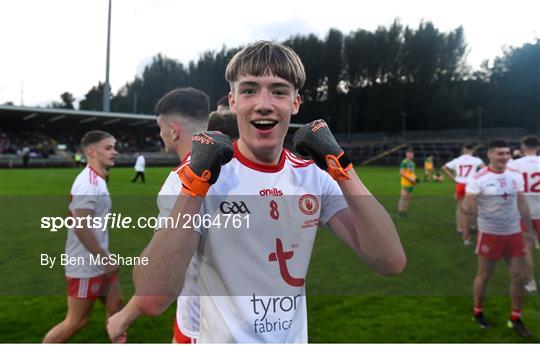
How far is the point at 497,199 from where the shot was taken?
5.39 meters

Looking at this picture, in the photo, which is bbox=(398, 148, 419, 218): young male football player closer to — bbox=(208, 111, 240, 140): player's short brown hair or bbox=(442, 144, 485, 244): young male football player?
bbox=(442, 144, 485, 244): young male football player

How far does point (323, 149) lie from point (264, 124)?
0.29m

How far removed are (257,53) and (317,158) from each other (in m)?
0.54

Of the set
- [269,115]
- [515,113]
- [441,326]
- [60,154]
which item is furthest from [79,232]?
[515,113]

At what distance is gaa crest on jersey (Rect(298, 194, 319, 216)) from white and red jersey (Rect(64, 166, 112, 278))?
2594 mm

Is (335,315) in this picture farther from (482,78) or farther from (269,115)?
(482,78)

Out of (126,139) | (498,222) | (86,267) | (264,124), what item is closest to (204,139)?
(264,124)

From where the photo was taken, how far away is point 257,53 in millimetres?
1875

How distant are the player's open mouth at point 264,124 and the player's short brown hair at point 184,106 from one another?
1472 mm

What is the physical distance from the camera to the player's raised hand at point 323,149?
1.88 metres

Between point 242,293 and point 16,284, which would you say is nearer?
point 242,293

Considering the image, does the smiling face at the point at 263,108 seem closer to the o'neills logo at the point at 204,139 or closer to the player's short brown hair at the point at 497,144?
the o'neills logo at the point at 204,139

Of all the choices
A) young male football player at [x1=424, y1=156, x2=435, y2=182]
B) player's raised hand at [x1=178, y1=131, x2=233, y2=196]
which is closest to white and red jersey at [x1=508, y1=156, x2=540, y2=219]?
player's raised hand at [x1=178, y1=131, x2=233, y2=196]

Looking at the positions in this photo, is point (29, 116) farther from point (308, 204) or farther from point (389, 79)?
point (308, 204)
